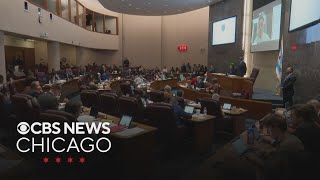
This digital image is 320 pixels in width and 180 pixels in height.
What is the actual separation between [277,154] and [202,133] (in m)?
2.74

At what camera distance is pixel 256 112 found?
7.73m

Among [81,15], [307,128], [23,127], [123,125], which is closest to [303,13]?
[307,128]

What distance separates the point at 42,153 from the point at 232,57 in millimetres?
13474

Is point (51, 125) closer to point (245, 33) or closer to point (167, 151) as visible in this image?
point (167, 151)

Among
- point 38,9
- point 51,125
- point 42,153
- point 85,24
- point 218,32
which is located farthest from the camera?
point 85,24

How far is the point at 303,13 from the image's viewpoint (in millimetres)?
7449

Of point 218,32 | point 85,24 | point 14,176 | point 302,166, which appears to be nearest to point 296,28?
point 302,166

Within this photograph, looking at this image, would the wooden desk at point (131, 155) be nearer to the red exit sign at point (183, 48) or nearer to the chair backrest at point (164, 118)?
the chair backrest at point (164, 118)

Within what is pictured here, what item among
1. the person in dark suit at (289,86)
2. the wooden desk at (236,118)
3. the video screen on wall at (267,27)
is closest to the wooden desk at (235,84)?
the person in dark suit at (289,86)

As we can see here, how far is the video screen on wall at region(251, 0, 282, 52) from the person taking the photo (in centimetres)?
1098

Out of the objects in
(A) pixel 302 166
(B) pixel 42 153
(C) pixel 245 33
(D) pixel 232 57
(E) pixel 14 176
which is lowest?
(E) pixel 14 176

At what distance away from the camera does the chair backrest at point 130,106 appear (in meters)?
5.35

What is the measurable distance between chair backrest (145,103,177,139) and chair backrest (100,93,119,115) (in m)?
1.33

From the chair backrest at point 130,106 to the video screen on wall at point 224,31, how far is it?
37.0 ft
